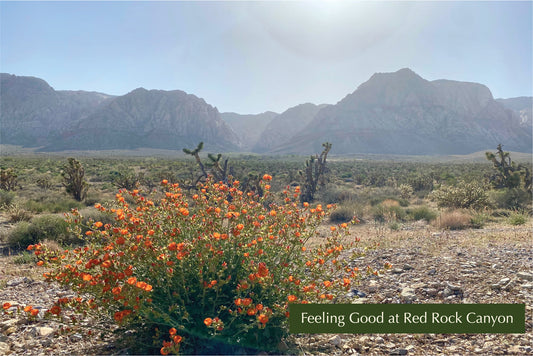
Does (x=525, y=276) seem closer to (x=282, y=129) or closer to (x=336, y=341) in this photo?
(x=336, y=341)

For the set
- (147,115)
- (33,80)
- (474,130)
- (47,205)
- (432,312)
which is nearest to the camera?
(432,312)

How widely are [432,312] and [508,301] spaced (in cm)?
108

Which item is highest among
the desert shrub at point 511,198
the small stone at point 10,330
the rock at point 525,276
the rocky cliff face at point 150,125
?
the rocky cliff face at point 150,125

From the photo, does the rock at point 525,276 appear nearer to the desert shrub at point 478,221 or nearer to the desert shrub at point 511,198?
the desert shrub at point 478,221

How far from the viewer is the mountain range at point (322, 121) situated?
113625 millimetres

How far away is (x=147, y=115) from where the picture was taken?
134125 mm

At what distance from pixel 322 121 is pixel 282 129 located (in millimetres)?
46259

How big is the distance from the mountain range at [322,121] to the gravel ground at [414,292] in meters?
112

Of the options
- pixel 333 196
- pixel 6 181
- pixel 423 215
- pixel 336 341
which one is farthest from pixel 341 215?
pixel 6 181

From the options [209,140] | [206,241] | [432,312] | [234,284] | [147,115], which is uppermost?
[147,115]

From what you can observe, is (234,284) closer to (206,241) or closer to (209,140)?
(206,241)

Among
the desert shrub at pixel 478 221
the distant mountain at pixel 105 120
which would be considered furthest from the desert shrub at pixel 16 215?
the distant mountain at pixel 105 120

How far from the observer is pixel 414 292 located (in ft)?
13.3

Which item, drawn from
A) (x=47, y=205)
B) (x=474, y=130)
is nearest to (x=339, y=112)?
(x=474, y=130)
